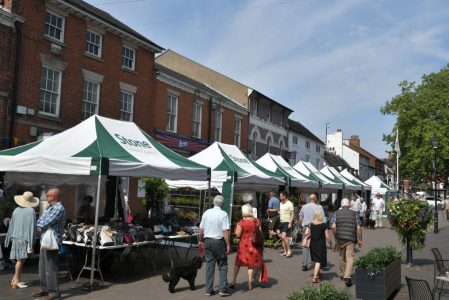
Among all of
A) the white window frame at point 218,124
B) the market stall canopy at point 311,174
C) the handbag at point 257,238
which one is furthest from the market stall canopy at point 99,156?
the white window frame at point 218,124

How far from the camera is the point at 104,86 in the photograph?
1988cm

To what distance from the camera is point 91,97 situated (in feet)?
63.5

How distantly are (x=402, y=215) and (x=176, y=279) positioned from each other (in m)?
5.94

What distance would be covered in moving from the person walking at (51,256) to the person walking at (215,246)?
8.02 ft

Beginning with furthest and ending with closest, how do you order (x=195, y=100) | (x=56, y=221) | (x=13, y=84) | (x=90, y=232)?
(x=195, y=100)
(x=13, y=84)
(x=90, y=232)
(x=56, y=221)

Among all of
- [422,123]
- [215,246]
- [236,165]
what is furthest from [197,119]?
[422,123]

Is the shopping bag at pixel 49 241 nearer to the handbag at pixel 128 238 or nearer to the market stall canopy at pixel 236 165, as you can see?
the handbag at pixel 128 238

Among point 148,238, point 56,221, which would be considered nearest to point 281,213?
point 148,238

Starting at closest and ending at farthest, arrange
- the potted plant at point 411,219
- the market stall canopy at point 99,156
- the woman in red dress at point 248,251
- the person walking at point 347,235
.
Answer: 1. the woman in red dress at point 248,251
2. the market stall canopy at point 99,156
3. the person walking at point 347,235
4. the potted plant at point 411,219

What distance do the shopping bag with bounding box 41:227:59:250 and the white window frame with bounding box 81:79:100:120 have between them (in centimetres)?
1199

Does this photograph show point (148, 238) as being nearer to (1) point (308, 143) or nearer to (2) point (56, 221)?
(2) point (56, 221)

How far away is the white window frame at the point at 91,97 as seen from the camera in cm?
1895

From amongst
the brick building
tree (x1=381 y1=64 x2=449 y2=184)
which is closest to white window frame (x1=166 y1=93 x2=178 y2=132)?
the brick building

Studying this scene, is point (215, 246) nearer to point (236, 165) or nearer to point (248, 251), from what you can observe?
point (248, 251)
